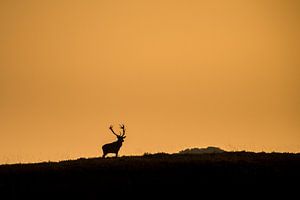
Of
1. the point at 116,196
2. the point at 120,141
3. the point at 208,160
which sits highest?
the point at 120,141

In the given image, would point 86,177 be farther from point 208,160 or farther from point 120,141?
point 120,141

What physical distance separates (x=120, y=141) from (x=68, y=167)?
14.0 meters

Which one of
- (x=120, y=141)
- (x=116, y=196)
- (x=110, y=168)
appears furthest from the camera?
(x=120, y=141)

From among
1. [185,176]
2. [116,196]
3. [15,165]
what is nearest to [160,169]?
[185,176]

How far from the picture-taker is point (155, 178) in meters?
39.2

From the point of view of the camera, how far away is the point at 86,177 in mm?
39812

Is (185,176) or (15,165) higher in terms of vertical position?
(15,165)

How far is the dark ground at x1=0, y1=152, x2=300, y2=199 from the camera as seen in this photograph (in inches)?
1467

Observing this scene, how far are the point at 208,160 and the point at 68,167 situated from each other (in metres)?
8.47

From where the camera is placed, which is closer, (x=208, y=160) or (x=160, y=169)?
(x=160, y=169)

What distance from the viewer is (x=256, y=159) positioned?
45438 mm

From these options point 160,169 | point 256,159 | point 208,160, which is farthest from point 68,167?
point 256,159

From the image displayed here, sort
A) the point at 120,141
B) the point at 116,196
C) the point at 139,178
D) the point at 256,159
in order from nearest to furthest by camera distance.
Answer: the point at 116,196
the point at 139,178
the point at 256,159
the point at 120,141

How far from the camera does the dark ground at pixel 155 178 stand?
3725 centimetres
